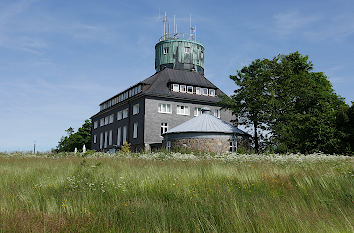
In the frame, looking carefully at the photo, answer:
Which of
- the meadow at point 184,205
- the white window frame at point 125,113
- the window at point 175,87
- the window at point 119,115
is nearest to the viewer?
the meadow at point 184,205

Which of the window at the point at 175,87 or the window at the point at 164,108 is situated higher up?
the window at the point at 175,87

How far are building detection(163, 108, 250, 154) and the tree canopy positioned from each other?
1459mm

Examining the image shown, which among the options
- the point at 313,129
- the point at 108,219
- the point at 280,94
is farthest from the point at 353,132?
the point at 108,219

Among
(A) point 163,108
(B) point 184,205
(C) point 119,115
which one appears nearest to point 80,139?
(C) point 119,115

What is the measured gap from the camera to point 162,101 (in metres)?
46.9

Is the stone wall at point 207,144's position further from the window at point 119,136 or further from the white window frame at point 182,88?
the window at point 119,136

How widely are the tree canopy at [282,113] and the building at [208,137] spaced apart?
57.4 inches

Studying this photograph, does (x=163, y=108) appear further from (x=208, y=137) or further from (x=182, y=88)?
(x=208, y=137)

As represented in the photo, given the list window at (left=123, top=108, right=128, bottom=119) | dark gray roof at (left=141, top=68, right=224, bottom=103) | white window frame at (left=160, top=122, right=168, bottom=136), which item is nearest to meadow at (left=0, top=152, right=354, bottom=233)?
white window frame at (left=160, top=122, right=168, bottom=136)

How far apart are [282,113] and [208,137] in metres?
7.59

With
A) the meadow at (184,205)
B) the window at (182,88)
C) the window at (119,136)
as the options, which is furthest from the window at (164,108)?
the meadow at (184,205)

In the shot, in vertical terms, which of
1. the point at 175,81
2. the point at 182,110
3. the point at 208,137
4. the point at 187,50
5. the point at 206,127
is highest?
the point at 187,50

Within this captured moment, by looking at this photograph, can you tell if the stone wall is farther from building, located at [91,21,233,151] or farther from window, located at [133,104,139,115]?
window, located at [133,104,139,115]

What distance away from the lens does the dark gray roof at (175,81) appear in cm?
4728
